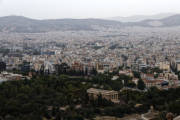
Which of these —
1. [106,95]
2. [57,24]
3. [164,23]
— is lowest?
[164,23]

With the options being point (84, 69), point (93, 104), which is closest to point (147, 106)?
point (93, 104)

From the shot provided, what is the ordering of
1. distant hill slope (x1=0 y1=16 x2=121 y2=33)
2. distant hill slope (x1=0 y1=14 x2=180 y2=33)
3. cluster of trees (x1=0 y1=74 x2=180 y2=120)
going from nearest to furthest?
cluster of trees (x1=0 y1=74 x2=180 y2=120) → distant hill slope (x1=0 y1=16 x2=121 y2=33) → distant hill slope (x1=0 y1=14 x2=180 y2=33)

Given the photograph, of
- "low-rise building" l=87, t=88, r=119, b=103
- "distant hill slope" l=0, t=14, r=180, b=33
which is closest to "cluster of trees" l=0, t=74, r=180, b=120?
"low-rise building" l=87, t=88, r=119, b=103

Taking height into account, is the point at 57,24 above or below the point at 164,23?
above

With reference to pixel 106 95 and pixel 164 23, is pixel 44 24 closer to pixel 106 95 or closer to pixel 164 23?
pixel 164 23

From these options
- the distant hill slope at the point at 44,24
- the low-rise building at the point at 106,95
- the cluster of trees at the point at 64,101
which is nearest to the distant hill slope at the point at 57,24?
the distant hill slope at the point at 44,24

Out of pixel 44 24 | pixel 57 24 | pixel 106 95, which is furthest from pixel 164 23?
pixel 106 95

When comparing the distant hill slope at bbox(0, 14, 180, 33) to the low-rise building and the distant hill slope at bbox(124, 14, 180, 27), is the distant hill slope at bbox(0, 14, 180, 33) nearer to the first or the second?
the distant hill slope at bbox(124, 14, 180, 27)

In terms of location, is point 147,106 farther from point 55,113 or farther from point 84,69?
point 84,69

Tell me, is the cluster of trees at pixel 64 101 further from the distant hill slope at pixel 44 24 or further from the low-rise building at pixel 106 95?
the distant hill slope at pixel 44 24
